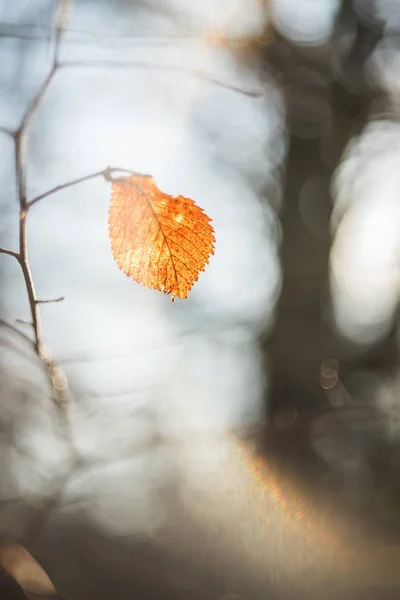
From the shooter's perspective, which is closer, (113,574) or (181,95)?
(181,95)

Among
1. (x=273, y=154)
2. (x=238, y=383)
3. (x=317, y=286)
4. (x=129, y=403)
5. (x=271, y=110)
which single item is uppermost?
(x=271, y=110)

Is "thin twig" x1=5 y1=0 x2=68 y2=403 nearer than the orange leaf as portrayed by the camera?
Yes

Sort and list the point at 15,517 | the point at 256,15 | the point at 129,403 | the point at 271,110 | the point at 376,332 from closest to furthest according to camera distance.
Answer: the point at 15,517, the point at 129,403, the point at 256,15, the point at 271,110, the point at 376,332

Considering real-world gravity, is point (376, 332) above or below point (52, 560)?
above

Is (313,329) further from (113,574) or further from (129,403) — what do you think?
(113,574)

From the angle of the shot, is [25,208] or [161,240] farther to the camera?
[161,240]

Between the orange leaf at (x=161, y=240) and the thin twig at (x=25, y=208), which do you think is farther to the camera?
the orange leaf at (x=161, y=240)

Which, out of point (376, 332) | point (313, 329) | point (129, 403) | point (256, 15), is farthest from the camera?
point (376, 332)

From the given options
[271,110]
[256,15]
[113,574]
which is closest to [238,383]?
[113,574]
